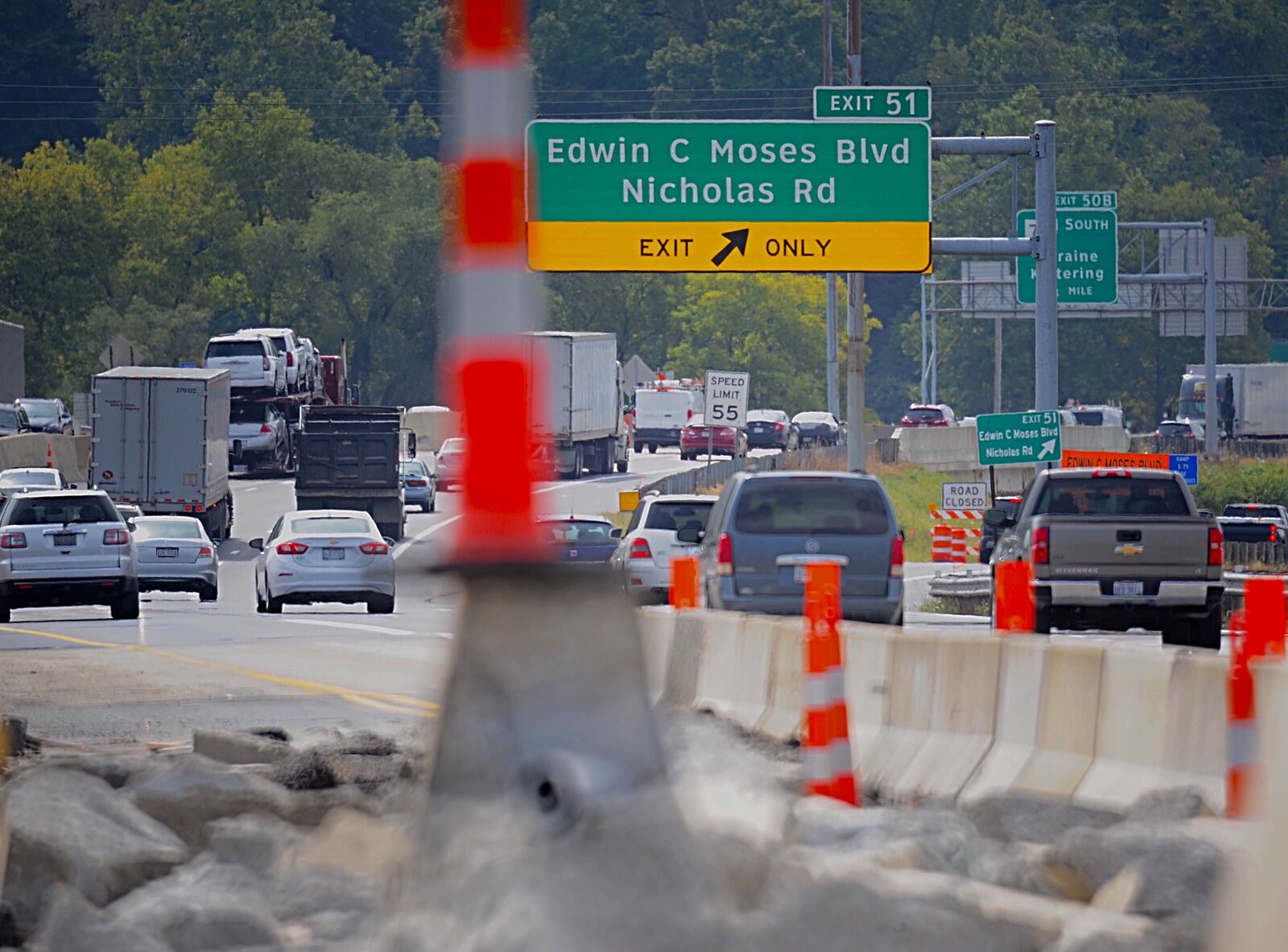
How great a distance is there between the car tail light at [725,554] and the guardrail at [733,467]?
22.4 metres

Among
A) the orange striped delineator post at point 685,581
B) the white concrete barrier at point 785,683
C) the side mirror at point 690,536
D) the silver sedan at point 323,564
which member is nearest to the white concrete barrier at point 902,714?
the white concrete barrier at point 785,683

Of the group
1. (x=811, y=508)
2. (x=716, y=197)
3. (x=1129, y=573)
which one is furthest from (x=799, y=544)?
(x=716, y=197)

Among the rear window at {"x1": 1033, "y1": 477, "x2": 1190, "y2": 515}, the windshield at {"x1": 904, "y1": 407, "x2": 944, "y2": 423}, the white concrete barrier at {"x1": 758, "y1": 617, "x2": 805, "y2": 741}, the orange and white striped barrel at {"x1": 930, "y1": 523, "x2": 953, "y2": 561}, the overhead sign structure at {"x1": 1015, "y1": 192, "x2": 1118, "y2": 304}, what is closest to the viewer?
the white concrete barrier at {"x1": 758, "y1": 617, "x2": 805, "y2": 741}

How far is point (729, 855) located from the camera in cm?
646

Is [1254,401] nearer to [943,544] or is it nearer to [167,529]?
[943,544]

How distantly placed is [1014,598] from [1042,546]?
3963mm

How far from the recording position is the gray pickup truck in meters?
21.5

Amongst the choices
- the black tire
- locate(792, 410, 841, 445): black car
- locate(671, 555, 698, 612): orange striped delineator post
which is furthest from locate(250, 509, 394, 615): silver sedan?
locate(792, 410, 841, 445): black car

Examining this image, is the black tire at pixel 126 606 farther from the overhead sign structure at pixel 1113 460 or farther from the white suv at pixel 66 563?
the overhead sign structure at pixel 1113 460

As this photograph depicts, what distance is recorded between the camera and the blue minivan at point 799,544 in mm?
21312

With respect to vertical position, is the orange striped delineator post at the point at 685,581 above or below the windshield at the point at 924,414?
below

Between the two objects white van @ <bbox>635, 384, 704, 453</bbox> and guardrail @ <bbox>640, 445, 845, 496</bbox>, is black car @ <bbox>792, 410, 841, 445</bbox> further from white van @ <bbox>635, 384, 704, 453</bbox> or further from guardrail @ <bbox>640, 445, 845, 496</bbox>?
guardrail @ <bbox>640, 445, 845, 496</bbox>

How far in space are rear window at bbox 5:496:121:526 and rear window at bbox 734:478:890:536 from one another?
1019cm

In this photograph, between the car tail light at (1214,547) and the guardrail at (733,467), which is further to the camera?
the guardrail at (733,467)
